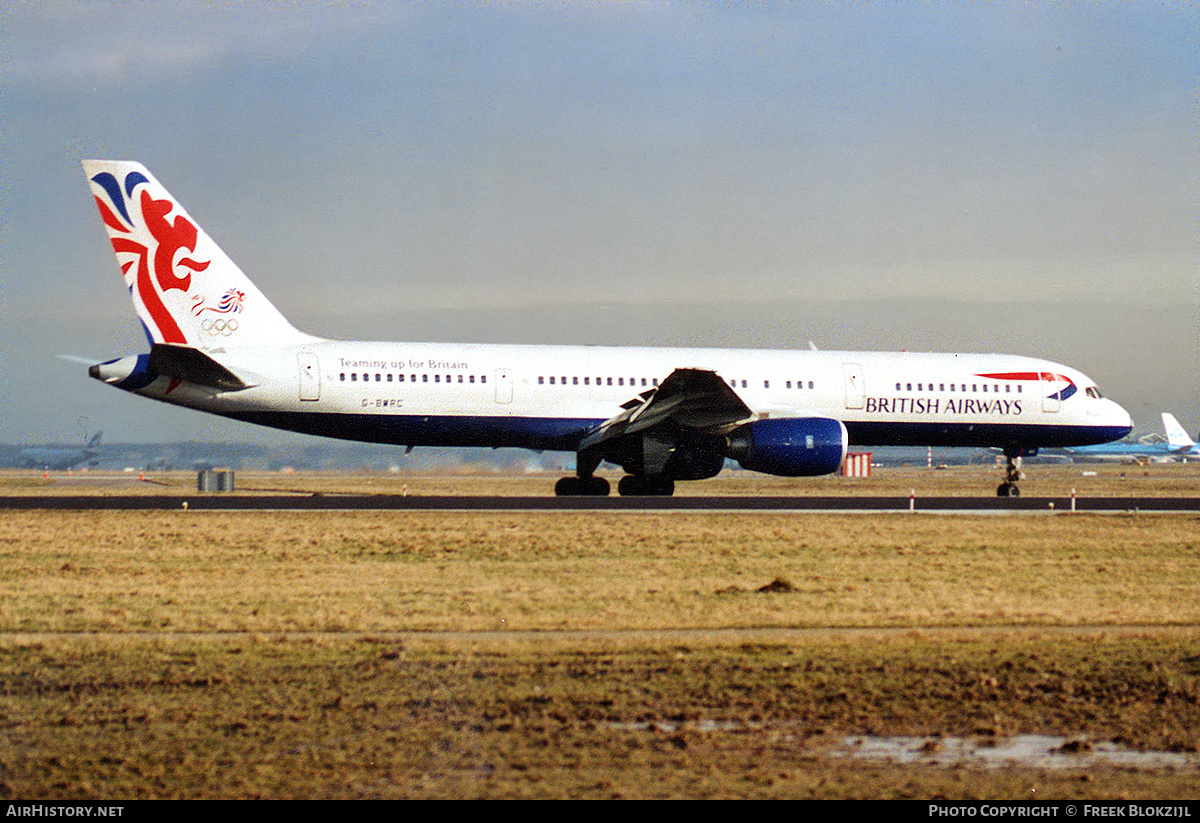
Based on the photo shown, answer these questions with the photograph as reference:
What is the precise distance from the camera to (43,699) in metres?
9.45

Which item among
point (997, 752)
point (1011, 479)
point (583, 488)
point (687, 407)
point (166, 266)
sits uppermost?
point (166, 266)

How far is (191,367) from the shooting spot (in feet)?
97.1

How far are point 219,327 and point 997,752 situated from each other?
27128 mm

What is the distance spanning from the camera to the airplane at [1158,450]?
119 metres

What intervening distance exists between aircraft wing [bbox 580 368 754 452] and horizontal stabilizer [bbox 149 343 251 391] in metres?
9.46

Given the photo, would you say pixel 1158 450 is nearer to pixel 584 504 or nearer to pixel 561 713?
pixel 584 504

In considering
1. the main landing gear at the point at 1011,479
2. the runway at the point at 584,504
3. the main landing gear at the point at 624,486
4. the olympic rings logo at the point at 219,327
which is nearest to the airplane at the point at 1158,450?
the main landing gear at the point at 1011,479

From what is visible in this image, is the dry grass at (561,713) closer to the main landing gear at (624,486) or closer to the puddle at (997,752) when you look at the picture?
the puddle at (997,752)

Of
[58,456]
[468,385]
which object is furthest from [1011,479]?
[58,456]

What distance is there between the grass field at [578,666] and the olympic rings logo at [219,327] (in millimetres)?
11235

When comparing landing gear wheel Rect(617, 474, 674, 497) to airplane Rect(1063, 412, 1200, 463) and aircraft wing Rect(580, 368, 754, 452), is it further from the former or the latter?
airplane Rect(1063, 412, 1200, 463)
